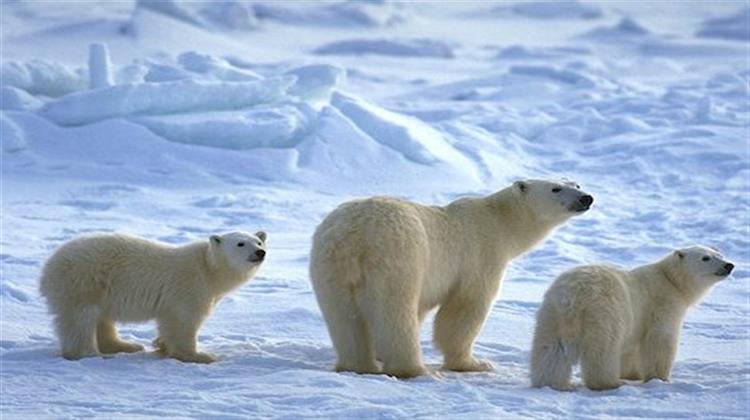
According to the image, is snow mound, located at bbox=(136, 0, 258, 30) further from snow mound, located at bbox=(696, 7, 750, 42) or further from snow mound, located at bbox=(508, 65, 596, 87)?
snow mound, located at bbox=(696, 7, 750, 42)

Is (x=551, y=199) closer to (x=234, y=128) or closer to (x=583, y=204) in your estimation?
(x=583, y=204)

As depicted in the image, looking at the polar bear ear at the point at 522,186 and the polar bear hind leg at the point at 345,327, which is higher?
the polar bear ear at the point at 522,186

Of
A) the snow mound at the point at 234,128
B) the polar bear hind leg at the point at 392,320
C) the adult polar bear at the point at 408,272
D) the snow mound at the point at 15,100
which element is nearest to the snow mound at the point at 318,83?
the snow mound at the point at 234,128

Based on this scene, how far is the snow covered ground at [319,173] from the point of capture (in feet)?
18.4

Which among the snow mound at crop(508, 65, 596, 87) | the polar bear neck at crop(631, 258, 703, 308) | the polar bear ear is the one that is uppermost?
the snow mound at crop(508, 65, 596, 87)

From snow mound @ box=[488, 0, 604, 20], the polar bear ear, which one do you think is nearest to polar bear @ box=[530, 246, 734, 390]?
the polar bear ear

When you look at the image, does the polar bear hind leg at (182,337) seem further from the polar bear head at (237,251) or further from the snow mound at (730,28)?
the snow mound at (730,28)

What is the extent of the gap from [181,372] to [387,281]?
1.01 m

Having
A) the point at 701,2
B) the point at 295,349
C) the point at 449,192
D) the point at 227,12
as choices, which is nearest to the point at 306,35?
the point at 227,12

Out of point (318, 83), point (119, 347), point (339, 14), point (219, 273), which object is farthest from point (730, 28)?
point (119, 347)

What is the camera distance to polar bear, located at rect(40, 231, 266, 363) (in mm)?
6172

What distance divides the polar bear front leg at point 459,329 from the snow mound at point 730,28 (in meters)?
27.1

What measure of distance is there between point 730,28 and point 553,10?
22.3 ft

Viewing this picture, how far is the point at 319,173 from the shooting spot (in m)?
13.8
